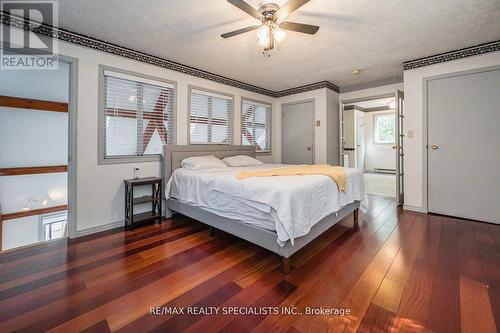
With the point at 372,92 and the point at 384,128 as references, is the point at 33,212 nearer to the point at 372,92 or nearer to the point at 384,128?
the point at 372,92

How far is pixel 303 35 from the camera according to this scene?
8.34 ft

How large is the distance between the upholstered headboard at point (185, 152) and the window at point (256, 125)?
1.87ft

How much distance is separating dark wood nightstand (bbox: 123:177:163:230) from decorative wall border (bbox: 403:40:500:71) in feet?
14.2

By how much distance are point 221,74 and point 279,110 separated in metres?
1.87

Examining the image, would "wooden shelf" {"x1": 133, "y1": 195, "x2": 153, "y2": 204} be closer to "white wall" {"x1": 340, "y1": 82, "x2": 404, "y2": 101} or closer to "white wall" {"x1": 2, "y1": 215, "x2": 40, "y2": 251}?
"white wall" {"x1": 2, "y1": 215, "x2": 40, "y2": 251}

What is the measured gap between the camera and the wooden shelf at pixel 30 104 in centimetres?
352

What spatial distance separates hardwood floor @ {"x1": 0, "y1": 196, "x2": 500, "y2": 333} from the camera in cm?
128

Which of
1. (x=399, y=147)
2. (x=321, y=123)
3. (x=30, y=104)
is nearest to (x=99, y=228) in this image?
(x=30, y=104)

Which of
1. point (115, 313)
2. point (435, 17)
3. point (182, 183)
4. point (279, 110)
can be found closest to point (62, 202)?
point (182, 183)

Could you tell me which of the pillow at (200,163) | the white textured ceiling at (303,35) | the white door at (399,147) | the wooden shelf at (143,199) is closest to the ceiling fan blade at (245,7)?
the white textured ceiling at (303,35)

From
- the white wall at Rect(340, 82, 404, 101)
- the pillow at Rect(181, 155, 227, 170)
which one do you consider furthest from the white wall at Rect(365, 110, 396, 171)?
the pillow at Rect(181, 155, 227, 170)

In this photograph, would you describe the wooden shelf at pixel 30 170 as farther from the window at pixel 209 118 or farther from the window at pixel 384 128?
the window at pixel 384 128

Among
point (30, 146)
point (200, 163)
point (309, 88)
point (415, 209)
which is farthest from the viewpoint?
point (309, 88)

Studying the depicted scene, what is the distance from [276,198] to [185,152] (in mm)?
2173
